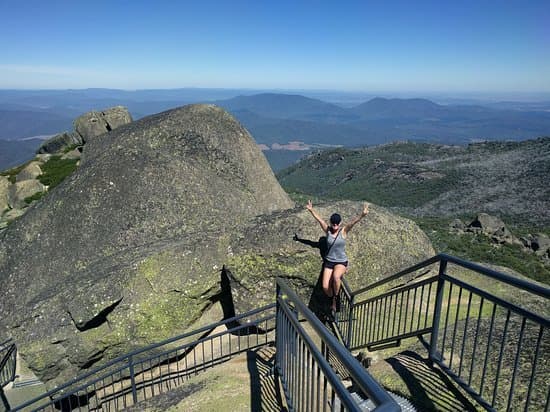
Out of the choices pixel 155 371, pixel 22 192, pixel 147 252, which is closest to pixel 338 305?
pixel 155 371

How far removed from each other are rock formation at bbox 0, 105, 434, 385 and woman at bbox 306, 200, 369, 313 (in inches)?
51.7

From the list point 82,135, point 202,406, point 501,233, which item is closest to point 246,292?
point 202,406

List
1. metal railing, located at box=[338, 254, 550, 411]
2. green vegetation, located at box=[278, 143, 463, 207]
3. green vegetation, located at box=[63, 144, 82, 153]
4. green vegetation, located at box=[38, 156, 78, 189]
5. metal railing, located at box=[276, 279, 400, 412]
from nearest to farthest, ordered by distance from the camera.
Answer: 1. metal railing, located at box=[276, 279, 400, 412]
2. metal railing, located at box=[338, 254, 550, 411]
3. green vegetation, located at box=[38, 156, 78, 189]
4. green vegetation, located at box=[63, 144, 82, 153]
5. green vegetation, located at box=[278, 143, 463, 207]

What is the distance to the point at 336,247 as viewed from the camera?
31.8ft

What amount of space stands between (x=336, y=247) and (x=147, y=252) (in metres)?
5.37

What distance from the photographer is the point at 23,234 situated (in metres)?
13.7

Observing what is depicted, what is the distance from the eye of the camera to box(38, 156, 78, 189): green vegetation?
29623 mm

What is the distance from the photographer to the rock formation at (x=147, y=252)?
10188 mm

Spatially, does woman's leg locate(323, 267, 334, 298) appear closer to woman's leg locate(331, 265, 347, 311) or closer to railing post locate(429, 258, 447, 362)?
woman's leg locate(331, 265, 347, 311)

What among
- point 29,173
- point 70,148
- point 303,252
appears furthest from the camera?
point 70,148

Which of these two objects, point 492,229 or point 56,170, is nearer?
point 56,170

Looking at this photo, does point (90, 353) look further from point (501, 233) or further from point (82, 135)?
point (501, 233)

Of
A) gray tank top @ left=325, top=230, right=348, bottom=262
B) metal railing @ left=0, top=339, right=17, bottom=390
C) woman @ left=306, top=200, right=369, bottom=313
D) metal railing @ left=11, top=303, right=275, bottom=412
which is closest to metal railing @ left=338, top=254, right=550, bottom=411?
woman @ left=306, top=200, right=369, bottom=313

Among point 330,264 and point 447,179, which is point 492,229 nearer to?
point 330,264
